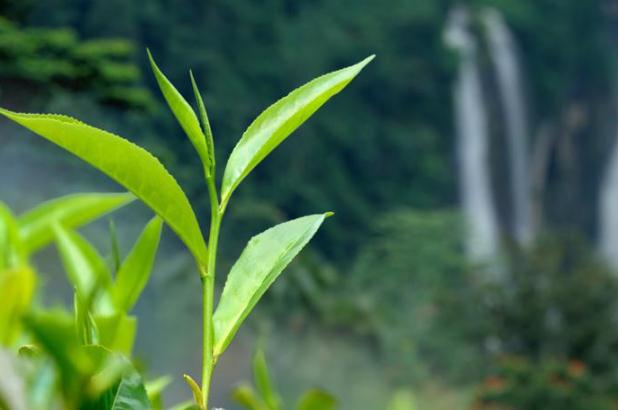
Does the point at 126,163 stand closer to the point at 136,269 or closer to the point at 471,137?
the point at 136,269

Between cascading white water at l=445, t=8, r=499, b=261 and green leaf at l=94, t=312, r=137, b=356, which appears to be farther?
cascading white water at l=445, t=8, r=499, b=261

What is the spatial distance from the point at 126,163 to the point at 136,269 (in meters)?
0.10

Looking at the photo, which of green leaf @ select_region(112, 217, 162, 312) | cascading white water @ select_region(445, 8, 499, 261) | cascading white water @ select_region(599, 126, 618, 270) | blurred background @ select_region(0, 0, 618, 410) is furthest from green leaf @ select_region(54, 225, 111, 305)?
cascading white water @ select_region(599, 126, 618, 270)

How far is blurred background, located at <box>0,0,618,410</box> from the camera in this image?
6.94m

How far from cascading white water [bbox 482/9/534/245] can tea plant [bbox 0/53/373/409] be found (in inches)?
361

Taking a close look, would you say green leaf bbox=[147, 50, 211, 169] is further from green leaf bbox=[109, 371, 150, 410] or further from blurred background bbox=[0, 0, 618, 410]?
blurred background bbox=[0, 0, 618, 410]

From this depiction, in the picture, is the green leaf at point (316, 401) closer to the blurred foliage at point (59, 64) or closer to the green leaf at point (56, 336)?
the green leaf at point (56, 336)

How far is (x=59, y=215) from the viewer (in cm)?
67

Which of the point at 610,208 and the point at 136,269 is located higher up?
the point at 610,208

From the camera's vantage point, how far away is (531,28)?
9.81m

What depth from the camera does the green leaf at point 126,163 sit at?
0.36m

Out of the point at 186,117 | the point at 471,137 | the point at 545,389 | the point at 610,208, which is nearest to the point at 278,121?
the point at 186,117

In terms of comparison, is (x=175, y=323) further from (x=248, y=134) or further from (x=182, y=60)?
(x=248, y=134)

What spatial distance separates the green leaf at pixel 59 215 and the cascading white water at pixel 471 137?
854 cm
